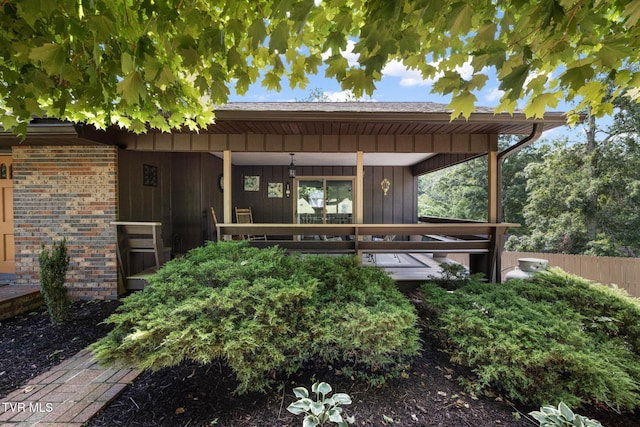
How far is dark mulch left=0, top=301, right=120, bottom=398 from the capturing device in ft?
8.20

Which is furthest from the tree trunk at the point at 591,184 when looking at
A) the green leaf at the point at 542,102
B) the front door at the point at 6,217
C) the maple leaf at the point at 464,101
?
the front door at the point at 6,217

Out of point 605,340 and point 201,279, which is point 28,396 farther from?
point 605,340

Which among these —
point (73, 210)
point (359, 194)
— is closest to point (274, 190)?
point (359, 194)

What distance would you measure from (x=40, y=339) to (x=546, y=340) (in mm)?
4793

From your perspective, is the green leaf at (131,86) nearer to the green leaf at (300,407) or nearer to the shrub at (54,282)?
the green leaf at (300,407)

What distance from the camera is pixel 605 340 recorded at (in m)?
2.54

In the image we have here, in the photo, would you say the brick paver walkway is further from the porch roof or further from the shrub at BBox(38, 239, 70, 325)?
the porch roof

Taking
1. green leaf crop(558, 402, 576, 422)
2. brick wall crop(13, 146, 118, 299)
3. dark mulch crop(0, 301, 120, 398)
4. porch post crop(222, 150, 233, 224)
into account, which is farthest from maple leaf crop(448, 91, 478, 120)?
brick wall crop(13, 146, 118, 299)

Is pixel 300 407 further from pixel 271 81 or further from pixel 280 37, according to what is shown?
pixel 271 81

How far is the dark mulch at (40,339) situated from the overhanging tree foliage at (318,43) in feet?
6.75

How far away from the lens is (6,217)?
14.8ft

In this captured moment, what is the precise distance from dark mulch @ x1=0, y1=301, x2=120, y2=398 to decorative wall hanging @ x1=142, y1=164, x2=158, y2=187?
2124 millimetres

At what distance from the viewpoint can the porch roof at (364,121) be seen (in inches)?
149

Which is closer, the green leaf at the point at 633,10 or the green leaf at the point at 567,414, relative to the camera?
the green leaf at the point at 633,10
